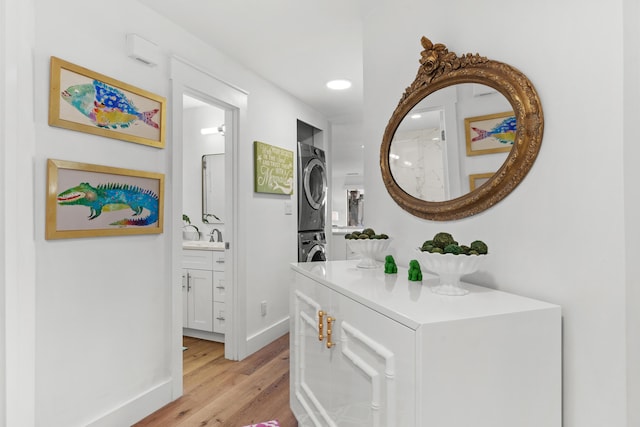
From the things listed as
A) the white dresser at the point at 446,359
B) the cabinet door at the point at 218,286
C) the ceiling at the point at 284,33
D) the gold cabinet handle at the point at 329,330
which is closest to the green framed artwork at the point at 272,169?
the ceiling at the point at 284,33

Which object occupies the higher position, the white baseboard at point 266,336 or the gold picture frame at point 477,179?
the gold picture frame at point 477,179

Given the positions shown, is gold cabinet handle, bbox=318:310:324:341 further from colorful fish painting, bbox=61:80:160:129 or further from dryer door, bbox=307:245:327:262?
dryer door, bbox=307:245:327:262

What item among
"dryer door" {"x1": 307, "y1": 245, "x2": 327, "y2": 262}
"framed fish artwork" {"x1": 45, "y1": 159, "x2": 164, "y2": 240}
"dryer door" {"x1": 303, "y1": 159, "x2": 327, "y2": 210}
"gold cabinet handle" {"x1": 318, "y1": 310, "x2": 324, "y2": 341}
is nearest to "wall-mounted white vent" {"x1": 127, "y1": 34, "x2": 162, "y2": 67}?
"framed fish artwork" {"x1": 45, "y1": 159, "x2": 164, "y2": 240}

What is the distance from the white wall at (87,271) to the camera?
3.19 feet

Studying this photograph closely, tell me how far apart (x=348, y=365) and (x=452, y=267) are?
52 centimetres

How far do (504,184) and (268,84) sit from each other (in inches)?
101

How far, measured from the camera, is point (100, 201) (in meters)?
1.90

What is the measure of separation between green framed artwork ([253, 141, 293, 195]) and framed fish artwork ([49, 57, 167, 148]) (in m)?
1.01

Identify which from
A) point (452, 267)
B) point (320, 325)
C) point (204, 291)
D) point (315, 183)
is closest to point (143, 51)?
point (320, 325)

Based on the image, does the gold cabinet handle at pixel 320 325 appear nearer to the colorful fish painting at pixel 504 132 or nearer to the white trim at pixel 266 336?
the colorful fish painting at pixel 504 132

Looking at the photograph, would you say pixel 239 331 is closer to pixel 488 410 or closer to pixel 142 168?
pixel 142 168

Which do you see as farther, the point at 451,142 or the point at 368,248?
the point at 368,248

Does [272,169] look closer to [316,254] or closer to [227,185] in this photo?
[227,185]

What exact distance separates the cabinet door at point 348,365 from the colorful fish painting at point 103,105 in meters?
1.26
